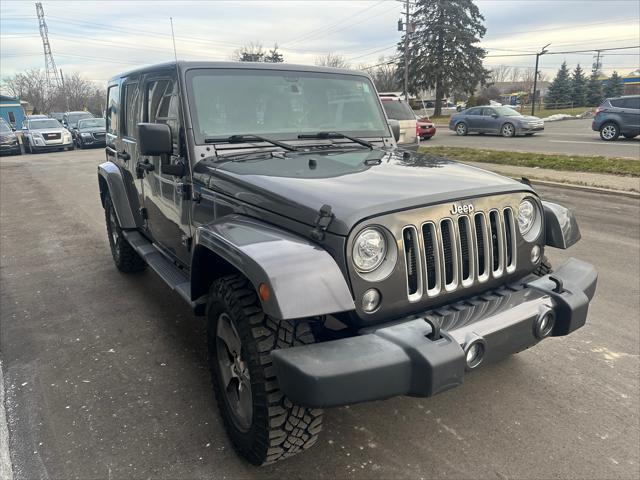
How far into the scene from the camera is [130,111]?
4.51 metres

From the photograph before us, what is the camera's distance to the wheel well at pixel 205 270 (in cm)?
273

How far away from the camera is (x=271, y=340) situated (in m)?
2.21

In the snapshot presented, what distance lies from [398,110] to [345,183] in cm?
1331

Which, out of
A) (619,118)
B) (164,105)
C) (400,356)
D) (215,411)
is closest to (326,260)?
(400,356)

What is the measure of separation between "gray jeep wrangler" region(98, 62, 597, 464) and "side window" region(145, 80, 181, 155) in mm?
23

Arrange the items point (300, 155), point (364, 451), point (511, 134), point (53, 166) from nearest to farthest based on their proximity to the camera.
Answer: point (364, 451) → point (300, 155) → point (53, 166) → point (511, 134)

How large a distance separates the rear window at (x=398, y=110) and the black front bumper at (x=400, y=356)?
1308 centimetres

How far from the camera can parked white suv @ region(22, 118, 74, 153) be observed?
22594 mm

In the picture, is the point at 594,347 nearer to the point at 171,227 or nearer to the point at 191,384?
the point at 191,384

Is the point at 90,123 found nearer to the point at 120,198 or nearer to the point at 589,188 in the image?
the point at 120,198

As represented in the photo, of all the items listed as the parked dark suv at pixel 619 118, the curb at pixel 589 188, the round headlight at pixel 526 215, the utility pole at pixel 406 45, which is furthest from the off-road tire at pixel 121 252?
the utility pole at pixel 406 45

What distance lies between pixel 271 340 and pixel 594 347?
2720 mm

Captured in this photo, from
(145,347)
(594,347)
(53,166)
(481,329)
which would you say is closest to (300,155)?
(481,329)

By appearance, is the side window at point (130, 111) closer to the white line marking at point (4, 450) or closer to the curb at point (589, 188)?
the white line marking at point (4, 450)
